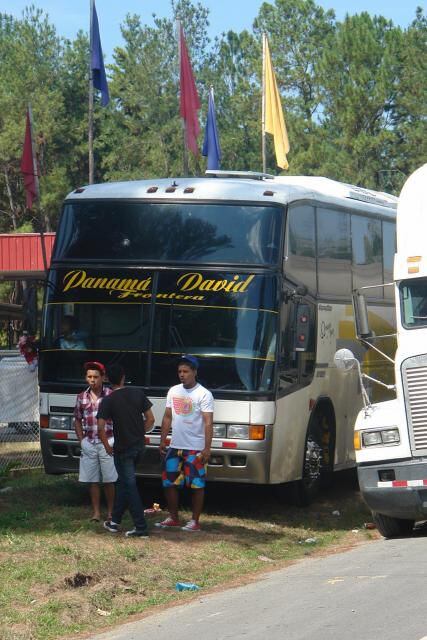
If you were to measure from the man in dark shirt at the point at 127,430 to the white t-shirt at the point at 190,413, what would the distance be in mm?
657

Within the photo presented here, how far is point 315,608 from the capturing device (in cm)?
934

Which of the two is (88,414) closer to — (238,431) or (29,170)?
(238,431)

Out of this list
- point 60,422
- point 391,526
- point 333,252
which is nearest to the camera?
point 391,526

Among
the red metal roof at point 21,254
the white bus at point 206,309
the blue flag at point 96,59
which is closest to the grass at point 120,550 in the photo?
the white bus at point 206,309

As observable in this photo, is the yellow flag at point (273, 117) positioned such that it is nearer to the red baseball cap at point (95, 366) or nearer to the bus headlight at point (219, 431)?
the bus headlight at point (219, 431)

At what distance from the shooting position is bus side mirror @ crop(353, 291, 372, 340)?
1348 cm

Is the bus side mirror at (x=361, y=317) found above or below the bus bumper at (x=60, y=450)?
above

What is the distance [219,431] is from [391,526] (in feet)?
7.55

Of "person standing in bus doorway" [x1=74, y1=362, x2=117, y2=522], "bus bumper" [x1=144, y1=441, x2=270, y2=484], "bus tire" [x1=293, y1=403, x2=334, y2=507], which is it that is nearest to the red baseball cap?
"person standing in bus doorway" [x1=74, y1=362, x2=117, y2=522]

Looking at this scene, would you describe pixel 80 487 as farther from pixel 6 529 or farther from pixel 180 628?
pixel 180 628

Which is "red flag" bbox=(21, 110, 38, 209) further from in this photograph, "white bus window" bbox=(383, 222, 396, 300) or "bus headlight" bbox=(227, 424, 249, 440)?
"bus headlight" bbox=(227, 424, 249, 440)

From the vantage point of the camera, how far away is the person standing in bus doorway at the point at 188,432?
13523 mm

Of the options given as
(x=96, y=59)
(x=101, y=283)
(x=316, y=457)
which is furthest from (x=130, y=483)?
(x=96, y=59)

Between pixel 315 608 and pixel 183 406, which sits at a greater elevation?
pixel 183 406
